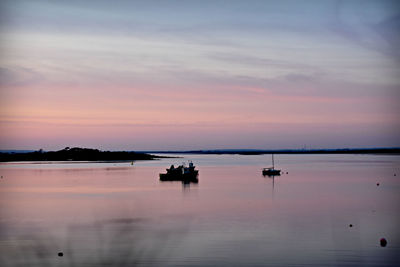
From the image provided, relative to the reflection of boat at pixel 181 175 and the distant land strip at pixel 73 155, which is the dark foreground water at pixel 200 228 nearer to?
the reflection of boat at pixel 181 175

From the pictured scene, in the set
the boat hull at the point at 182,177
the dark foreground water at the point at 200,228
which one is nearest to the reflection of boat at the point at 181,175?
the boat hull at the point at 182,177

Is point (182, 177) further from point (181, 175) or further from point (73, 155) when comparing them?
point (73, 155)

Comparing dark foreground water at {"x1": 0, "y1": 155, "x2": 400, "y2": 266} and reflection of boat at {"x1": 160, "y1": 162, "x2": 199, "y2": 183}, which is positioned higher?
reflection of boat at {"x1": 160, "y1": 162, "x2": 199, "y2": 183}

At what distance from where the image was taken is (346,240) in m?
24.8

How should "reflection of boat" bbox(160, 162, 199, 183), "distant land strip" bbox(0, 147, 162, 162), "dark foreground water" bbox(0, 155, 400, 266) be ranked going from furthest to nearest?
"distant land strip" bbox(0, 147, 162, 162), "reflection of boat" bbox(160, 162, 199, 183), "dark foreground water" bbox(0, 155, 400, 266)

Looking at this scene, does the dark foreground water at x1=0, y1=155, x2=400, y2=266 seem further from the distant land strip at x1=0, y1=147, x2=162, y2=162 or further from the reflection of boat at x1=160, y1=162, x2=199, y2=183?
the distant land strip at x1=0, y1=147, x2=162, y2=162

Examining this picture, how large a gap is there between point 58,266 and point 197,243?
23.3 ft

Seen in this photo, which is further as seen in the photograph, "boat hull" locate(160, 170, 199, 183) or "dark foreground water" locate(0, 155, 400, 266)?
"boat hull" locate(160, 170, 199, 183)

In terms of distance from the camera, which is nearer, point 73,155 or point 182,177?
point 182,177

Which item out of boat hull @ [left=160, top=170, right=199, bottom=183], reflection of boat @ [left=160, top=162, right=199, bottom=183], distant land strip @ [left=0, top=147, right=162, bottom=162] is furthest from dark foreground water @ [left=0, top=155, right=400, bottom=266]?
distant land strip @ [left=0, top=147, right=162, bottom=162]

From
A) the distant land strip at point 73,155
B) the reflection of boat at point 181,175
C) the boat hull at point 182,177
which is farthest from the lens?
the distant land strip at point 73,155

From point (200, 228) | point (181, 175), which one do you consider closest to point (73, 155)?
point (181, 175)

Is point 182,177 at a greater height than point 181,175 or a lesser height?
lesser

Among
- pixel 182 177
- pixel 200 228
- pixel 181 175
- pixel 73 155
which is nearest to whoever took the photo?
pixel 200 228
